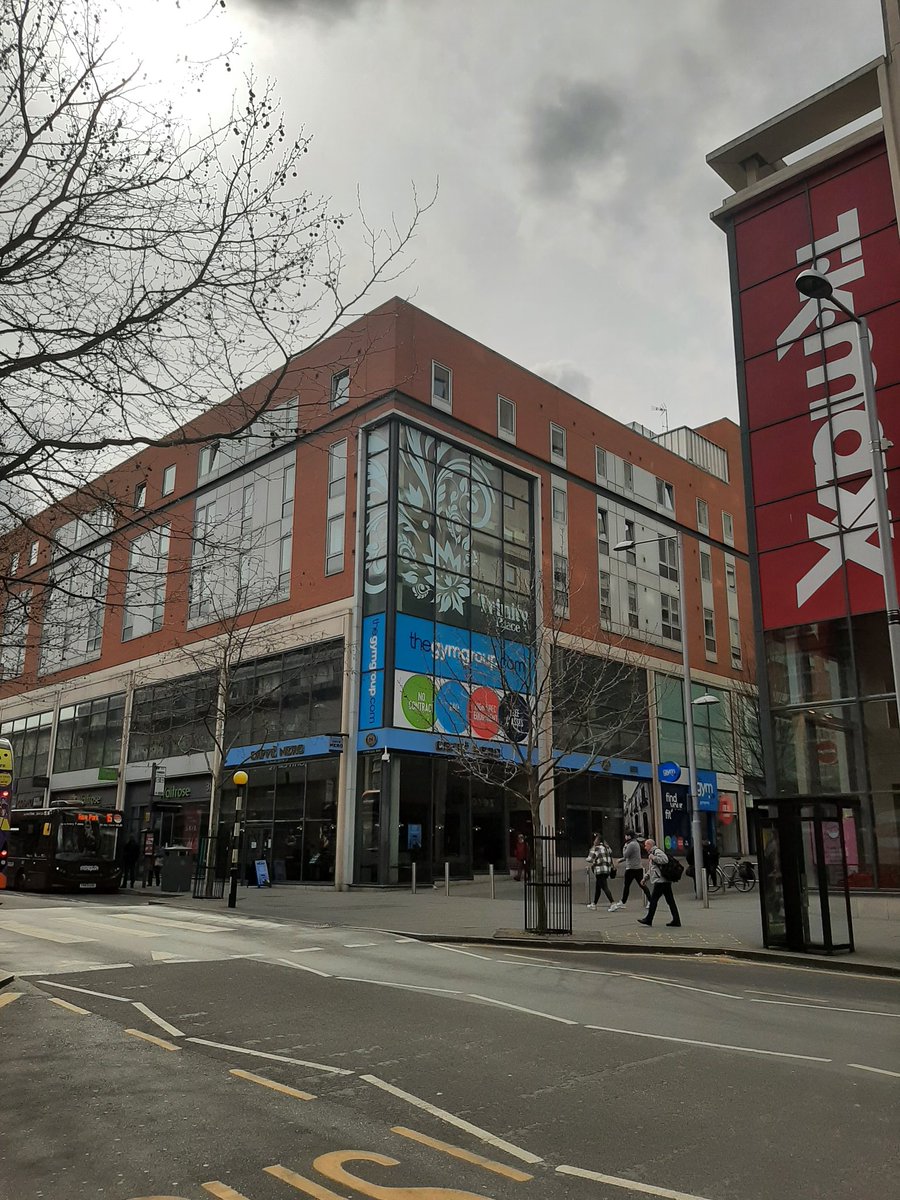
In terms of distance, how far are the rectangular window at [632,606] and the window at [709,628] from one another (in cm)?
665

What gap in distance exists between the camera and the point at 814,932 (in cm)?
1513

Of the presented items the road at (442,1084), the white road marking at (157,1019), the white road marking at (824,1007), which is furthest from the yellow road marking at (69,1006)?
the white road marking at (824,1007)

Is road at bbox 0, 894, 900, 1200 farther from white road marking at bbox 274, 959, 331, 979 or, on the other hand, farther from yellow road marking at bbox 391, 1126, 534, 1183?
white road marking at bbox 274, 959, 331, 979

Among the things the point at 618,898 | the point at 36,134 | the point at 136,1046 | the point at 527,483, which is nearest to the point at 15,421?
the point at 36,134

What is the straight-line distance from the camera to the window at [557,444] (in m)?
41.6

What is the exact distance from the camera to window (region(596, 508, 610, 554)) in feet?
142

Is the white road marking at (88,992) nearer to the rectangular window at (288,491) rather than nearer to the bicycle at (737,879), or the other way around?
the bicycle at (737,879)

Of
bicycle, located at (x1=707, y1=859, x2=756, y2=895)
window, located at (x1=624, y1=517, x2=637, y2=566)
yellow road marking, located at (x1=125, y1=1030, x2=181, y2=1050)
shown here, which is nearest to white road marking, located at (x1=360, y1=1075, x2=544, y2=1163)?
yellow road marking, located at (x1=125, y1=1030, x2=181, y2=1050)

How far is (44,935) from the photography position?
1683cm

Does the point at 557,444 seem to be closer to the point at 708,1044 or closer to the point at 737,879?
the point at 737,879

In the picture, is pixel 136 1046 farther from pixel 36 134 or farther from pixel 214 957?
pixel 36 134

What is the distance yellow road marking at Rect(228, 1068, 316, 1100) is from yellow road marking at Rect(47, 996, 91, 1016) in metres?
3.34

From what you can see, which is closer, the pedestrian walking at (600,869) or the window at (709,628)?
the pedestrian walking at (600,869)

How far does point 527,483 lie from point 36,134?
3164 centimetres
